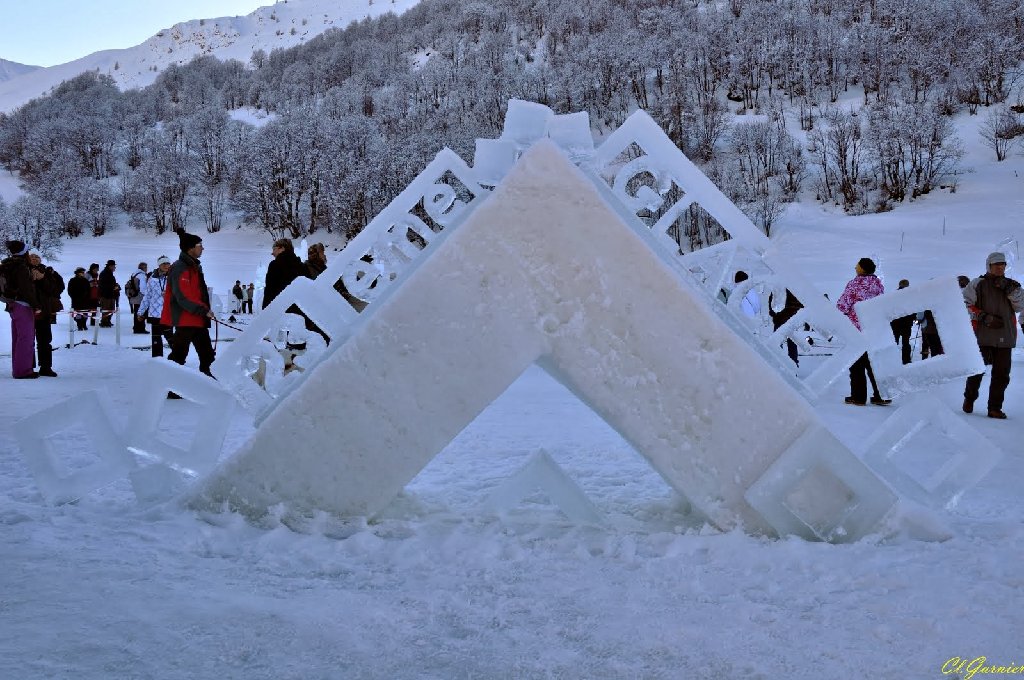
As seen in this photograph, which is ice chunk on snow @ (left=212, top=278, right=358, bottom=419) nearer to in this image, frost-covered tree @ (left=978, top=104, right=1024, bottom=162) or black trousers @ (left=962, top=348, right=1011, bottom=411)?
black trousers @ (left=962, top=348, right=1011, bottom=411)

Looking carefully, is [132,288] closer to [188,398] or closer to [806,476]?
[188,398]

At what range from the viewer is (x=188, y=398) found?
3.00 metres

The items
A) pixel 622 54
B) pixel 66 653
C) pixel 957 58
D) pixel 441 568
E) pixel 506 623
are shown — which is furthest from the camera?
pixel 622 54

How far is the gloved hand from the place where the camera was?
7.20 meters

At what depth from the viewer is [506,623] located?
6.47 ft

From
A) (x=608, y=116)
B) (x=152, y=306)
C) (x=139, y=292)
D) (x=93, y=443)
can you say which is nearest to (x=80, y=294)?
(x=139, y=292)

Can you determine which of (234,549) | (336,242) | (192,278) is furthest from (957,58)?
(234,549)

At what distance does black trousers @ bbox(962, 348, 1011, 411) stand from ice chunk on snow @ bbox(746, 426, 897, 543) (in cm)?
528

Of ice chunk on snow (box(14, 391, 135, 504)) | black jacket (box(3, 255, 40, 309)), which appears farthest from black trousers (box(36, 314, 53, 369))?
ice chunk on snow (box(14, 391, 135, 504))

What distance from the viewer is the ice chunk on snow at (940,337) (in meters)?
3.01

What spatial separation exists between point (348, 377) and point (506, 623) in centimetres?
114

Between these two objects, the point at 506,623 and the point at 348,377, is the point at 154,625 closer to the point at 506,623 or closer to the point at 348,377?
the point at 506,623

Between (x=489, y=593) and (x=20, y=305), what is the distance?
27.1ft

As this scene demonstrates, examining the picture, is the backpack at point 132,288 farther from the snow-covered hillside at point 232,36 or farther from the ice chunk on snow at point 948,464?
the snow-covered hillside at point 232,36
